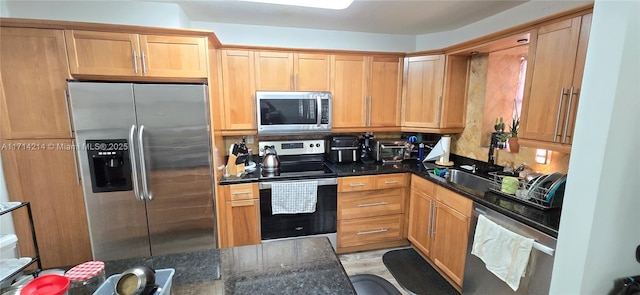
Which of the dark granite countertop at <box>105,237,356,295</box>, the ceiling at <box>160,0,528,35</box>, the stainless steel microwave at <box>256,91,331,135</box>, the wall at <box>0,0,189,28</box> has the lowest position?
the dark granite countertop at <box>105,237,356,295</box>

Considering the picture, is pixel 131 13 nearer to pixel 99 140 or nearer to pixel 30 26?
pixel 30 26

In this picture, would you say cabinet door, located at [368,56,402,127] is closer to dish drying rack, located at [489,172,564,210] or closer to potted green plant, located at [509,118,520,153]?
potted green plant, located at [509,118,520,153]

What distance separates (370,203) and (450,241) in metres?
0.78

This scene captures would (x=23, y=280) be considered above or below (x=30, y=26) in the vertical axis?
below

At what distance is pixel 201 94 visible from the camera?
1948mm

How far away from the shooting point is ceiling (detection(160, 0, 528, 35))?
6.79 feet

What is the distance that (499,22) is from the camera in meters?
2.23

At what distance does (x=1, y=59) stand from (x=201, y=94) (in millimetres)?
1371

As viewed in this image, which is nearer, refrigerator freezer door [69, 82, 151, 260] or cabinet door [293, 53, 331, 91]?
refrigerator freezer door [69, 82, 151, 260]

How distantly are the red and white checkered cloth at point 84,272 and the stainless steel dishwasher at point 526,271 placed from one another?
211 centimetres

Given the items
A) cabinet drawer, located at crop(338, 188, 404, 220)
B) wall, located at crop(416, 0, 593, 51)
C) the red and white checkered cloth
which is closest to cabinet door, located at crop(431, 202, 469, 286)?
cabinet drawer, located at crop(338, 188, 404, 220)

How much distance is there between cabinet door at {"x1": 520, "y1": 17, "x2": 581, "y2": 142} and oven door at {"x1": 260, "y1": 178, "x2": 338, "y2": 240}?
5.24 feet

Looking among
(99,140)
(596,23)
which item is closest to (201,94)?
(99,140)

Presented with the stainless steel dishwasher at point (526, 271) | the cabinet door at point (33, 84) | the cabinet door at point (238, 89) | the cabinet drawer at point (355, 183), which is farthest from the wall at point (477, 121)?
the cabinet door at point (33, 84)
